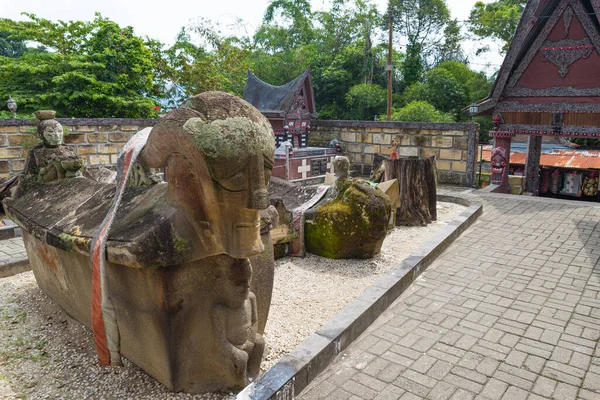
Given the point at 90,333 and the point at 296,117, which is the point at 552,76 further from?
the point at 90,333

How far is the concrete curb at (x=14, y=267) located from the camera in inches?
208

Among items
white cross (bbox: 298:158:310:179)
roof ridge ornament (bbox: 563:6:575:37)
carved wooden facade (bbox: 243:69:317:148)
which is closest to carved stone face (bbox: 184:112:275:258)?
white cross (bbox: 298:158:310:179)

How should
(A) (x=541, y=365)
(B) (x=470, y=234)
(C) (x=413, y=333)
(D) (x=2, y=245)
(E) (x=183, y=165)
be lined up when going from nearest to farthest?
1. (E) (x=183, y=165)
2. (A) (x=541, y=365)
3. (C) (x=413, y=333)
4. (D) (x=2, y=245)
5. (B) (x=470, y=234)

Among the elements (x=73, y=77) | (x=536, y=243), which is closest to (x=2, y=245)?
(x=536, y=243)

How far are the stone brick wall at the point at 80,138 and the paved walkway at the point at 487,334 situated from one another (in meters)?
8.76

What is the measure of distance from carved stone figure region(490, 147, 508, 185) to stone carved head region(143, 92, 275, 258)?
38.8ft

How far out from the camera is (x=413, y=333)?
3977 millimetres

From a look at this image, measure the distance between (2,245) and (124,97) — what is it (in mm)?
12303

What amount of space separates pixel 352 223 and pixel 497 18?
31.7 metres

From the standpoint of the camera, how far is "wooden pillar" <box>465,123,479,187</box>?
39.8ft

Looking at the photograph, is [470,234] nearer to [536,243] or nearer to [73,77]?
[536,243]

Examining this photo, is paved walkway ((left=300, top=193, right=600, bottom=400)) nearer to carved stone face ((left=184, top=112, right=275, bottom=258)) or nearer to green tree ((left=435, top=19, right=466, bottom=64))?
carved stone face ((left=184, top=112, right=275, bottom=258))

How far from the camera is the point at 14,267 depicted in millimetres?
5379

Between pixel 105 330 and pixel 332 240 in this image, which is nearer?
pixel 105 330
